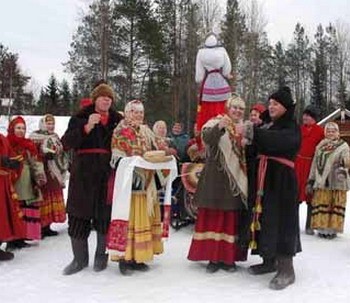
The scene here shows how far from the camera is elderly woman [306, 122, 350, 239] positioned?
6.92 meters

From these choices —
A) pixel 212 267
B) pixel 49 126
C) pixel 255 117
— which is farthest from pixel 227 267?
pixel 49 126

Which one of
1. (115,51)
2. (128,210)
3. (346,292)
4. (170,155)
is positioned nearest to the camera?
(346,292)

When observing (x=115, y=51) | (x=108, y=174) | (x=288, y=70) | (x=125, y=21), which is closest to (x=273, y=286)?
(x=108, y=174)

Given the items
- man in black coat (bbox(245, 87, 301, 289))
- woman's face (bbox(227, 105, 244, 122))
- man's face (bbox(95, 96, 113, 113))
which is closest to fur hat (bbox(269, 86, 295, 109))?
man in black coat (bbox(245, 87, 301, 289))

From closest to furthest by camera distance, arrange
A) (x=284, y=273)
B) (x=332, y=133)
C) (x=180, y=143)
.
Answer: (x=284, y=273)
(x=332, y=133)
(x=180, y=143)

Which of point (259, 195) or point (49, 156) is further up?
point (49, 156)

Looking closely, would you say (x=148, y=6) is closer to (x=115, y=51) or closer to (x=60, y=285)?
(x=115, y=51)

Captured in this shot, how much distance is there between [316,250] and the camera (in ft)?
20.3

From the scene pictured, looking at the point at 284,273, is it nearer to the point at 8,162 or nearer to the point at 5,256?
the point at 5,256

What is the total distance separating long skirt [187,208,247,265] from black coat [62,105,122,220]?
2.81 feet

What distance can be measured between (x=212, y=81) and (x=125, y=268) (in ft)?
10.2

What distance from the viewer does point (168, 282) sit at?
15.7ft

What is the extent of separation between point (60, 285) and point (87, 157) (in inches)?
45.1

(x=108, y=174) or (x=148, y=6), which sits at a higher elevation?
(x=148, y=6)
